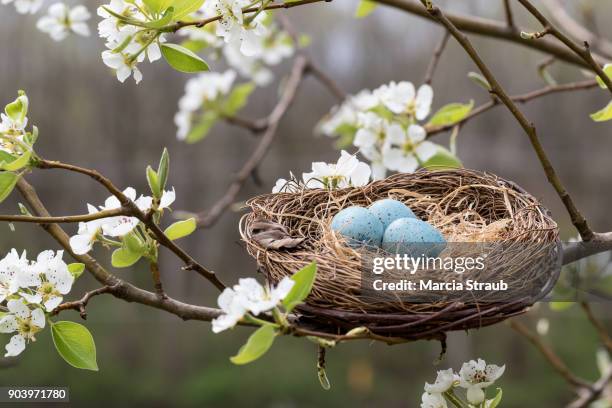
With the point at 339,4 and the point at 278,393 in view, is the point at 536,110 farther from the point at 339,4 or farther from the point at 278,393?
the point at 278,393

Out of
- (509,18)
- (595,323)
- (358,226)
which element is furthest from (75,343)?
(595,323)

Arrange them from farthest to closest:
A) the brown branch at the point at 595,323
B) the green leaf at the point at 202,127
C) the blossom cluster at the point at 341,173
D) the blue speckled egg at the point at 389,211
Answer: the green leaf at the point at 202,127, the brown branch at the point at 595,323, the blue speckled egg at the point at 389,211, the blossom cluster at the point at 341,173

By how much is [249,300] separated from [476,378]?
0.89 feet

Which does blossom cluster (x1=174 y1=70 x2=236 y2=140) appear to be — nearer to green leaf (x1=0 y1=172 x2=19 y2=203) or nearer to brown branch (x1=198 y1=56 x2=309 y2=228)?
brown branch (x1=198 y1=56 x2=309 y2=228)

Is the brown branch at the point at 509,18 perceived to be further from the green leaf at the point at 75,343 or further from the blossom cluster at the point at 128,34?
the green leaf at the point at 75,343

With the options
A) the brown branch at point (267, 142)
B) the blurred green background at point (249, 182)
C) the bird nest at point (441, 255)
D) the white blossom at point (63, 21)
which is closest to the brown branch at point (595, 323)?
the bird nest at point (441, 255)

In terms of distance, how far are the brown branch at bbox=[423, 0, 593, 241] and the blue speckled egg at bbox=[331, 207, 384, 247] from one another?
254mm

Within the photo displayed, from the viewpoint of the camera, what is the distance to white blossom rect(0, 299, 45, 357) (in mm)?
644

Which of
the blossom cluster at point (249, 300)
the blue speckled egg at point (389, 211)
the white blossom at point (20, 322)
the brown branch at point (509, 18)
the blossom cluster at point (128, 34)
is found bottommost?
the blossom cluster at point (249, 300)

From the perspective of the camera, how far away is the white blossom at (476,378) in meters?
0.70

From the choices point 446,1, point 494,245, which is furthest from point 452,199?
point 446,1

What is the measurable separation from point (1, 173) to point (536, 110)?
287 cm

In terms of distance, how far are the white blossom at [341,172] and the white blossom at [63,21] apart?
0.54m

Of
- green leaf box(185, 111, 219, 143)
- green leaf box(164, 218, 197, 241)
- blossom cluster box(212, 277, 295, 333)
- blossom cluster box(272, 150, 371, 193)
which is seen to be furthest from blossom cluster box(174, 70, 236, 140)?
blossom cluster box(212, 277, 295, 333)
